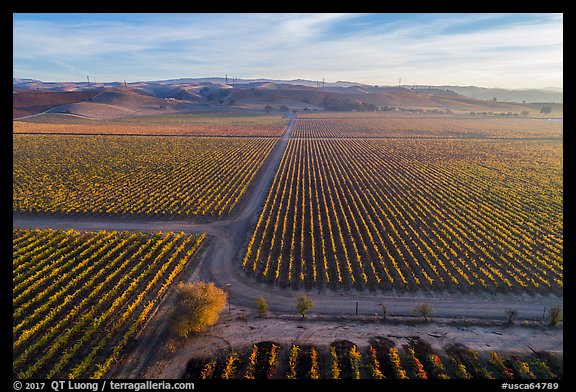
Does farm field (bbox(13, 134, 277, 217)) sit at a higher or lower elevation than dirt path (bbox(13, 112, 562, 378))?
higher

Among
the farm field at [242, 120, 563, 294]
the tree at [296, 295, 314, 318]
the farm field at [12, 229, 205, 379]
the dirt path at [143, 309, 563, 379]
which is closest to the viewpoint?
the farm field at [12, 229, 205, 379]

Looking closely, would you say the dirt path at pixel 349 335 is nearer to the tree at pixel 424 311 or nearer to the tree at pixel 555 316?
the tree at pixel 555 316

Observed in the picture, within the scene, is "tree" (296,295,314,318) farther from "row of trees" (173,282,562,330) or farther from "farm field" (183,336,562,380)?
"farm field" (183,336,562,380)

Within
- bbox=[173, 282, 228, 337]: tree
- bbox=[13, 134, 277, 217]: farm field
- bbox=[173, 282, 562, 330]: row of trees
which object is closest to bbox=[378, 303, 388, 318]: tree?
bbox=[173, 282, 562, 330]: row of trees

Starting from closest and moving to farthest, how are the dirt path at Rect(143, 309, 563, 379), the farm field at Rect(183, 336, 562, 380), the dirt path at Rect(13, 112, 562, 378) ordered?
the farm field at Rect(183, 336, 562, 380), the dirt path at Rect(143, 309, 563, 379), the dirt path at Rect(13, 112, 562, 378)

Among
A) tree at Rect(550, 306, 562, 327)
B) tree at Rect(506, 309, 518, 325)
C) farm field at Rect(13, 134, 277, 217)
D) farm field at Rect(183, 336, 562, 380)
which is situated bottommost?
farm field at Rect(183, 336, 562, 380)

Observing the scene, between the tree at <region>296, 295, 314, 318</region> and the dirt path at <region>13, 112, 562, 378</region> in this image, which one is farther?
the tree at <region>296, 295, 314, 318</region>
